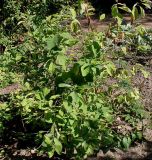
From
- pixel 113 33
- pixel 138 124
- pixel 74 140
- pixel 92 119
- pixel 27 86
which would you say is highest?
pixel 113 33

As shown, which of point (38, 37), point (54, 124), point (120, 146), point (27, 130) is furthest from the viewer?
point (27, 130)

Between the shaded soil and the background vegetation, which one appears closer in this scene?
the background vegetation

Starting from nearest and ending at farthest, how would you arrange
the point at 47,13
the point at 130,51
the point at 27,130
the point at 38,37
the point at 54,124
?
the point at 54,124
the point at 38,37
the point at 27,130
the point at 130,51
the point at 47,13

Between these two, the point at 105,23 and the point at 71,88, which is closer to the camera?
the point at 71,88

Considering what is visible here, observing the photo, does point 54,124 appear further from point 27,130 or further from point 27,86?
point 27,130

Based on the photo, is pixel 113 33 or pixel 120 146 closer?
pixel 113 33

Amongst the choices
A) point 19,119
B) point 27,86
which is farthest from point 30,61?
point 19,119

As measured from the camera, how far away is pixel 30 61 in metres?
3.91

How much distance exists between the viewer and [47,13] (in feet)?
28.8

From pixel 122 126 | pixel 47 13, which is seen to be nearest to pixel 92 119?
pixel 122 126

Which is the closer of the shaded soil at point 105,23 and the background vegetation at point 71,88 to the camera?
the background vegetation at point 71,88

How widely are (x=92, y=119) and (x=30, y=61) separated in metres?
0.98

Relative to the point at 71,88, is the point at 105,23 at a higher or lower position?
lower

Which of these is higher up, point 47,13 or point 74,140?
point 47,13
